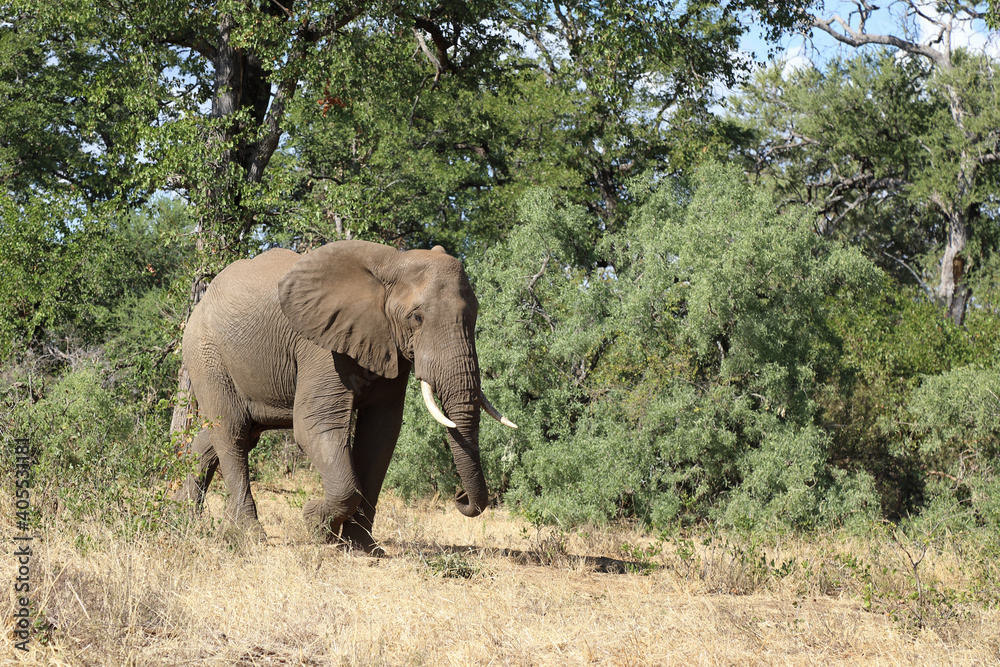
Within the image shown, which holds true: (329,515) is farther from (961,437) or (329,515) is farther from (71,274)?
(71,274)

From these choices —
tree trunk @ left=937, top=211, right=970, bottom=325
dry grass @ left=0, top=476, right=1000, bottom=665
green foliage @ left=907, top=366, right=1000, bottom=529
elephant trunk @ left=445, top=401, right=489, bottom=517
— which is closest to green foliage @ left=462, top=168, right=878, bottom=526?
green foliage @ left=907, top=366, right=1000, bottom=529

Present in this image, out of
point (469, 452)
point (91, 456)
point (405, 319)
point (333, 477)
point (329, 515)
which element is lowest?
point (329, 515)

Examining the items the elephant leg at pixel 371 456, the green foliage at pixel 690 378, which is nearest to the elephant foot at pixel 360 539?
the elephant leg at pixel 371 456

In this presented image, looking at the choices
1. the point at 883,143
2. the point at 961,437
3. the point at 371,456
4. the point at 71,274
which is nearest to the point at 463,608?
the point at 371,456

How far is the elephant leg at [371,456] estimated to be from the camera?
817cm

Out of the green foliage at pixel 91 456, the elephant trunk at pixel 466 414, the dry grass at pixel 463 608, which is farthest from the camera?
the elephant trunk at pixel 466 414

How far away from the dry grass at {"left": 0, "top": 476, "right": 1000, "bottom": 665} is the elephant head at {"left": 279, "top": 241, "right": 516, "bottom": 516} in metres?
1.07

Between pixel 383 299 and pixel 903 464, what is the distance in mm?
7347

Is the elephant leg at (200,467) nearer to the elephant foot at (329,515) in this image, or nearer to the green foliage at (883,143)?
the elephant foot at (329,515)

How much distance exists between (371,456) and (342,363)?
0.89 meters

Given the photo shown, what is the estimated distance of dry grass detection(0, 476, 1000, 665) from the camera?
4.94m

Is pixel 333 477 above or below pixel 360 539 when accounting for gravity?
above

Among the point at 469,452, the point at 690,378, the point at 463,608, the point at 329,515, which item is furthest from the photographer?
the point at 690,378

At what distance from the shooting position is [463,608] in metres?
5.95
